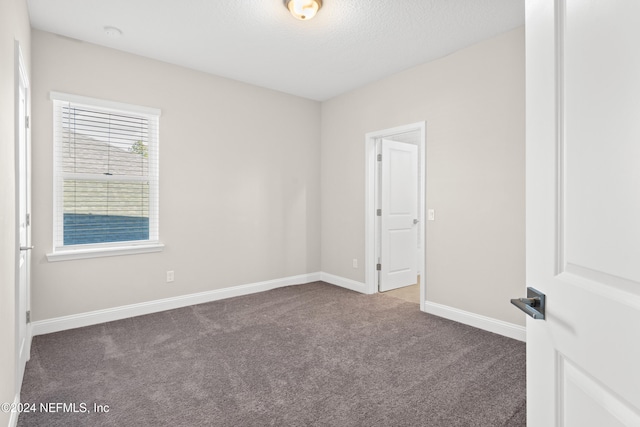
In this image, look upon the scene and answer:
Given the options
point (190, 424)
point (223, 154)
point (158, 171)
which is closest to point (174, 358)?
point (190, 424)

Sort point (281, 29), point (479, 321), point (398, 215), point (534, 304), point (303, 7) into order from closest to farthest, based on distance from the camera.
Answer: point (534, 304), point (303, 7), point (281, 29), point (479, 321), point (398, 215)

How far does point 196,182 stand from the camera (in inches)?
155

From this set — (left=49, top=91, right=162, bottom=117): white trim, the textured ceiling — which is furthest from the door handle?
(left=49, top=91, right=162, bottom=117): white trim

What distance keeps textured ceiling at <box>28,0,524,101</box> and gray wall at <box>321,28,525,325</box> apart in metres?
0.22

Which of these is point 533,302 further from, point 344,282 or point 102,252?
point 344,282

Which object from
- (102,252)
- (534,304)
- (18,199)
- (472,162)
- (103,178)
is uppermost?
(472,162)

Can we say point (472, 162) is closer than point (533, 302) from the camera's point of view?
No

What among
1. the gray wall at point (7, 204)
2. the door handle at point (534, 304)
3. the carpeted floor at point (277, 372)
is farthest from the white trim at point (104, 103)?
the door handle at point (534, 304)

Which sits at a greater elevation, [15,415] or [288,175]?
[288,175]

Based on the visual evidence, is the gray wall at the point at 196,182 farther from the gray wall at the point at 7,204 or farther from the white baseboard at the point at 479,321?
the white baseboard at the point at 479,321

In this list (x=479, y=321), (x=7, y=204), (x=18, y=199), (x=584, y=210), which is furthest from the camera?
(x=479, y=321)

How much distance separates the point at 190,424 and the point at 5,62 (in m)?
2.06

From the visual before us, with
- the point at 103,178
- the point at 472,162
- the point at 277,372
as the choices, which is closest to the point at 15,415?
the point at 277,372

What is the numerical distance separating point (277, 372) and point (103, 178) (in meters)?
2.56
